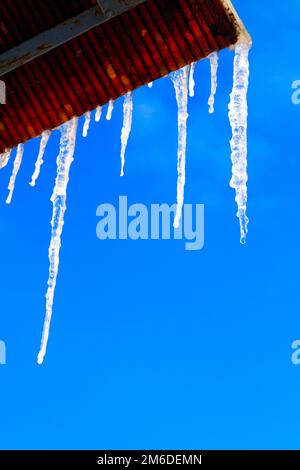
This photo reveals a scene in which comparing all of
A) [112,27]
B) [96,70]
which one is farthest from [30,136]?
[112,27]

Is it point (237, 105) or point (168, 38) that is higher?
point (237, 105)

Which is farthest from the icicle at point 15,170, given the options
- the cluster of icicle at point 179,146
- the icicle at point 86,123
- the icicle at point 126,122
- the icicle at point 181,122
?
the icicle at point 181,122

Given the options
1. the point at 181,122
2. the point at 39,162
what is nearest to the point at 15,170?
the point at 39,162

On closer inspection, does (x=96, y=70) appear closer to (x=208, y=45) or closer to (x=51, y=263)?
(x=208, y=45)

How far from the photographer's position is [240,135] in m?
5.69

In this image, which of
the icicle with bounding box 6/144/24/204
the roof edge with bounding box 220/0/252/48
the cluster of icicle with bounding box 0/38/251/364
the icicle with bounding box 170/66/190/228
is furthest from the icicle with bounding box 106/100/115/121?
the roof edge with bounding box 220/0/252/48

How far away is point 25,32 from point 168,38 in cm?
105

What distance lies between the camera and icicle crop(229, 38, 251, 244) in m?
Result: 5.45

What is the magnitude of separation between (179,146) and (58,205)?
1465 mm

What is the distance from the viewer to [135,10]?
13.6 feet

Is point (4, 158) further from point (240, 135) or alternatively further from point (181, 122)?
point (240, 135)

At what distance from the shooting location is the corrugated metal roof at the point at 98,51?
4.15 meters

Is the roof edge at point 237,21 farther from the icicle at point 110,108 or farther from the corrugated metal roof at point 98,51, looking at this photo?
the icicle at point 110,108

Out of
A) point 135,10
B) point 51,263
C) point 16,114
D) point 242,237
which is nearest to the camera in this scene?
point 135,10
